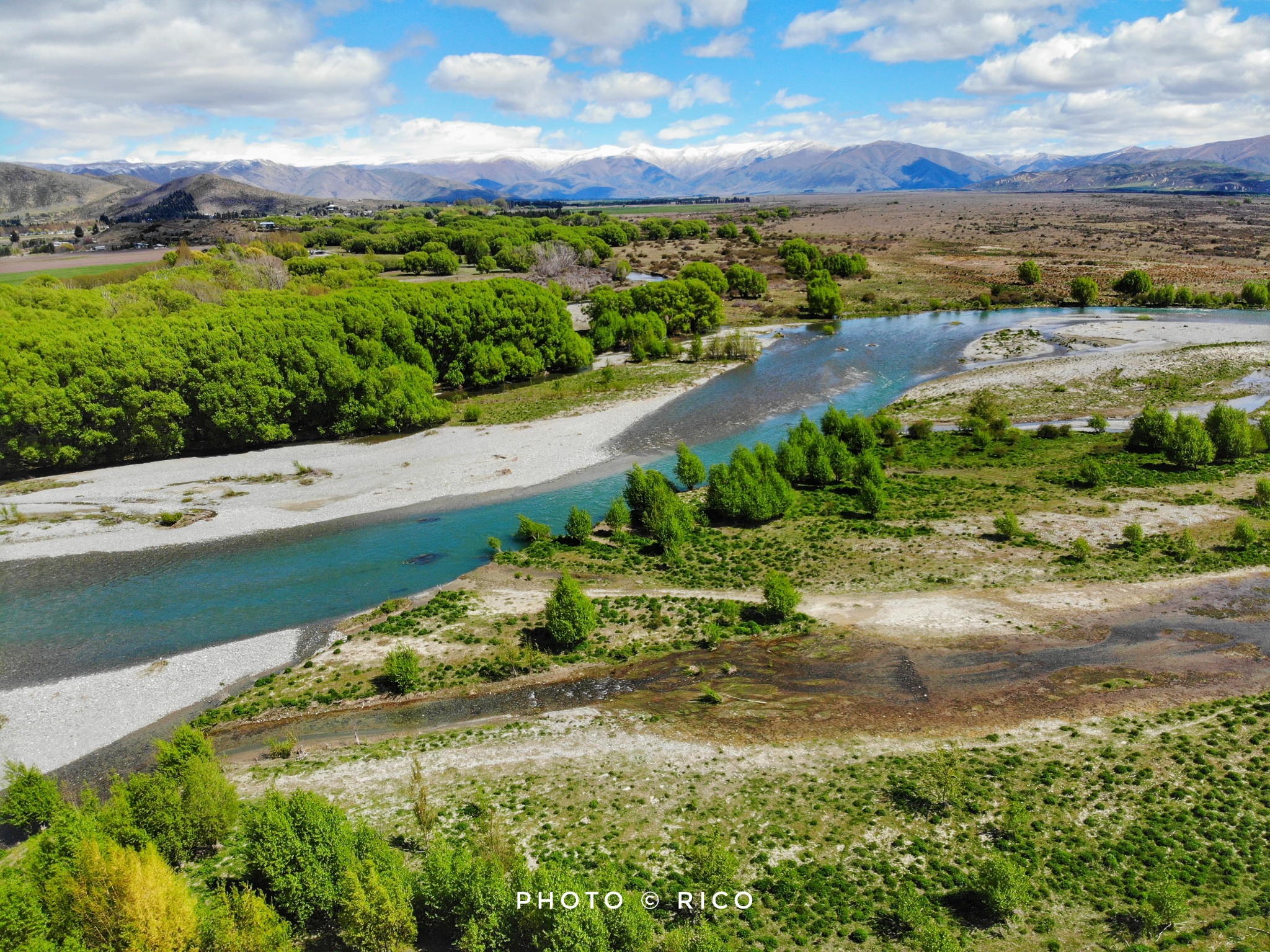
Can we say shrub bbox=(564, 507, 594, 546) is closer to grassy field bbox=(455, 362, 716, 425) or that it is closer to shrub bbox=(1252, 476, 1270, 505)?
grassy field bbox=(455, 362, 716, 425)

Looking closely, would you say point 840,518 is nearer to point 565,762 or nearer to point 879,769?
point 879,769

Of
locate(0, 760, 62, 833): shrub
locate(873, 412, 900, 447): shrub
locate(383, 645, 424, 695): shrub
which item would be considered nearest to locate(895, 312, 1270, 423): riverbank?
locate(873, 412, 900, 447): shrub

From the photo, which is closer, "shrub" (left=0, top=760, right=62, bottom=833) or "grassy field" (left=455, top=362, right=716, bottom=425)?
"shrub" (left=0, top=760, right=62, bottom=833)

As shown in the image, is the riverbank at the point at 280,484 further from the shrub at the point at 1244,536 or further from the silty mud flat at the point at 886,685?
the shrub at the point at 1244,536

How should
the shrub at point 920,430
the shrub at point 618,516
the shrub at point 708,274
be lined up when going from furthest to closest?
the shrub at point 708,274, the shrub at point 920,430, the shrub at point 618,516

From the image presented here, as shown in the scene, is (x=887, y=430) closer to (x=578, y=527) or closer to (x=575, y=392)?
(x=578, y=527)

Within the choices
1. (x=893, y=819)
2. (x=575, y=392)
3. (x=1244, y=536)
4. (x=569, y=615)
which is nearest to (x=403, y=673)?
(x=569, y=615)

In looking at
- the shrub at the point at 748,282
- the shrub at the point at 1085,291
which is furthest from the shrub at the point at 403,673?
the shrub at the point at 1085,291
